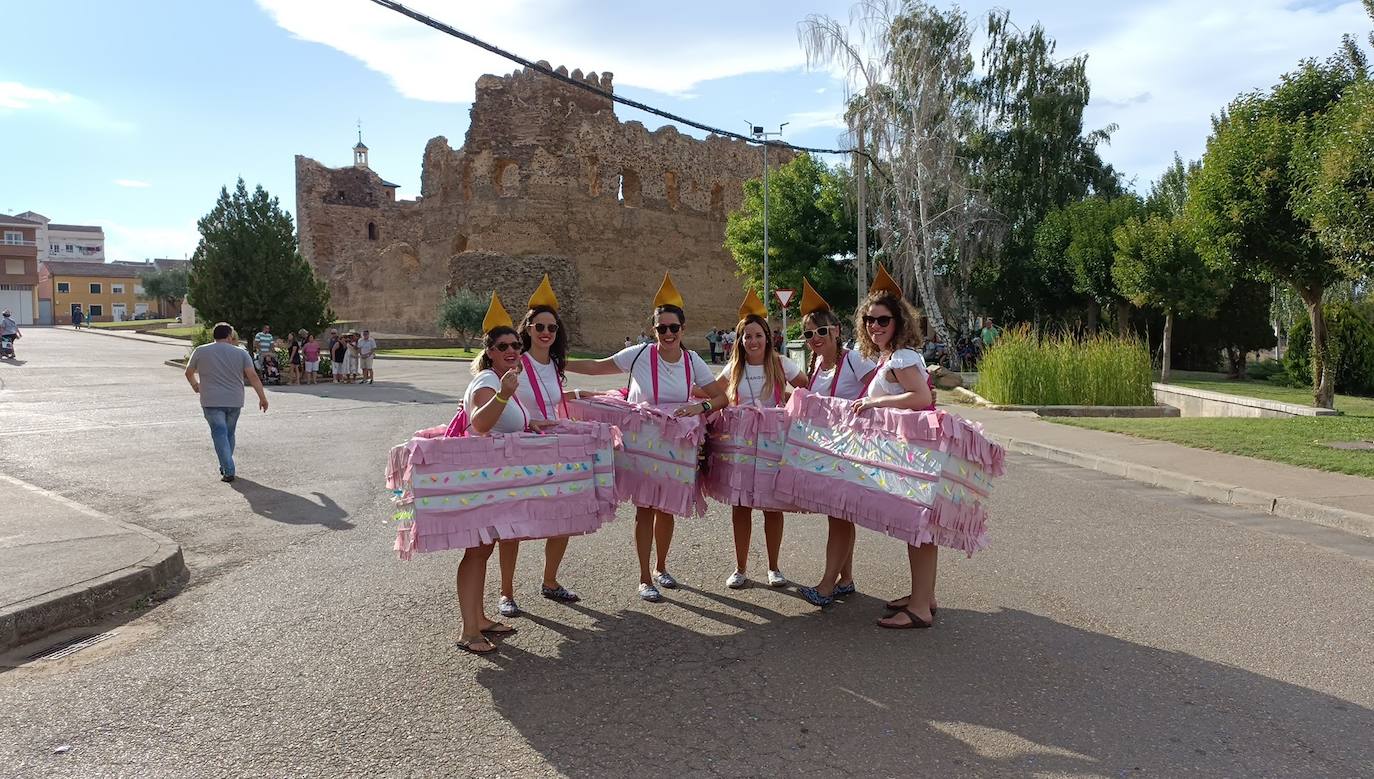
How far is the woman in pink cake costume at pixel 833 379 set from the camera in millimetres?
5332

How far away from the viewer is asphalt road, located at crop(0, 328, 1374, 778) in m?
3.49

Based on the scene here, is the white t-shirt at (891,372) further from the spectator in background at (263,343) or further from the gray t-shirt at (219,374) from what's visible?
the spectator in background at (263,343)

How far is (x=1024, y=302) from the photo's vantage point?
3669cm

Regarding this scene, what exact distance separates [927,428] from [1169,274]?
82.0 ft

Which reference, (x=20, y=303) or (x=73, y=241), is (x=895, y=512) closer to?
(x=20, y=303)

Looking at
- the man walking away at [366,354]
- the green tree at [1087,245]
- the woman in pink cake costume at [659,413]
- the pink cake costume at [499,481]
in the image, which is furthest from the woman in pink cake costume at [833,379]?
the green tree at [1087,245]

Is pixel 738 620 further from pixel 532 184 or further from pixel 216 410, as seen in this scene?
pixel 532 184

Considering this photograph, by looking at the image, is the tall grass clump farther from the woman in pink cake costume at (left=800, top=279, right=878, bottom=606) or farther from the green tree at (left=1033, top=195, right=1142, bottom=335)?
the woman in pink cake costume at (left=800, top=279, right=878, bottom=606)

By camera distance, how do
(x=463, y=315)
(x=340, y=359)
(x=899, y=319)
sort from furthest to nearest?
(x=463, y=315) → (x=340, y=359) → (x=899, y=319)

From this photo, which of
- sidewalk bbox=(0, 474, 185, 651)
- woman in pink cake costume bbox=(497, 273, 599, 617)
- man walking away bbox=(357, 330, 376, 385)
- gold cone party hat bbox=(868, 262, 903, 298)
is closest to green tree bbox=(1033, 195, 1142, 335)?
man walking away bbox=(357, 330, 376, 385)

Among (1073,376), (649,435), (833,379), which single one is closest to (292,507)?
(649,435)

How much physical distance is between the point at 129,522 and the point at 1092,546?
7.34 meters

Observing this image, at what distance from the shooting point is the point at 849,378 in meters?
5.45

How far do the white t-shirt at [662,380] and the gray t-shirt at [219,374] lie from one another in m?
5.92
